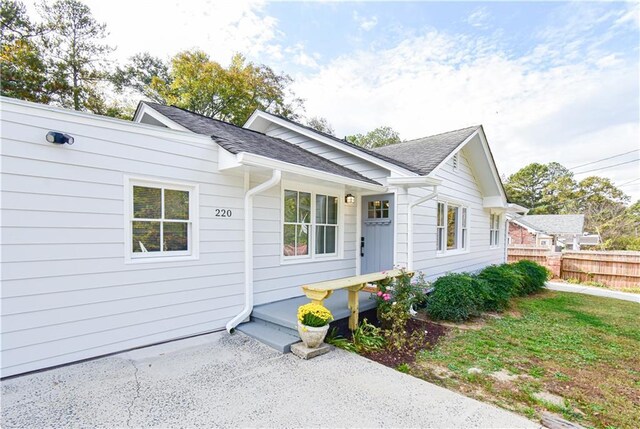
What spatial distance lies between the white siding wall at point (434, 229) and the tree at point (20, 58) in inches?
705

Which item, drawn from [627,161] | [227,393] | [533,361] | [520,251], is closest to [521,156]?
[627,161]

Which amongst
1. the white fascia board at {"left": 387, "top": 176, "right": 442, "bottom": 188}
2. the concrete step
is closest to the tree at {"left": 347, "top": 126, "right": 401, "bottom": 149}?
the white fascia board at {"left": 387, "top": 176, "right": 442, "bottom": 188}

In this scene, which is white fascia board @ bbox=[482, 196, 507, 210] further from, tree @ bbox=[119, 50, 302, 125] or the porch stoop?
tree @ bbox=[119, 50, 302, 125]

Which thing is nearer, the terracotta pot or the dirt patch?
the terracotta pot

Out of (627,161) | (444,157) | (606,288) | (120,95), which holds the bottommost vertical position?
(606,288)

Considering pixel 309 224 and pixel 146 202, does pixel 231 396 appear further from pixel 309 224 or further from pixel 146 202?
pixel 309 224

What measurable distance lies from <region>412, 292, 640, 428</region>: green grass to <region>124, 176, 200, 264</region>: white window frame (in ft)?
11.7

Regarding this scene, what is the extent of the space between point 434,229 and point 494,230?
213 inches

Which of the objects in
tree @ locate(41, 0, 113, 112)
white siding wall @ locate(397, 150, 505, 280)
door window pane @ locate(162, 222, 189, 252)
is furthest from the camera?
tree @ locate(41, 0, 113, 112)

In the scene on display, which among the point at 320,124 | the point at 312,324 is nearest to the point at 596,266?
the point at 312,324

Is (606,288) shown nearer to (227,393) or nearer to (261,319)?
(261,319)

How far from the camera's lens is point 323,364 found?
11.9 ft

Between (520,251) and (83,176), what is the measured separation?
16.5 metres

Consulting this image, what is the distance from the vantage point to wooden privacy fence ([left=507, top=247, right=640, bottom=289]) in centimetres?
1070
